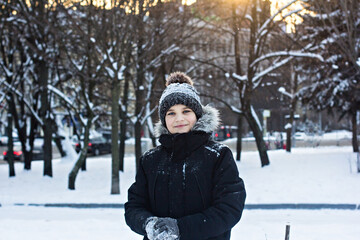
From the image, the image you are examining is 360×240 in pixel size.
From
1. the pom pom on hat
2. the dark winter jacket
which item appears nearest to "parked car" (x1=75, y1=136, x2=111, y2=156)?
the pom pom on hat

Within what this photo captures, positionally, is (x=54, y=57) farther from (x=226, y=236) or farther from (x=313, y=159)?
(x=226, y=236)

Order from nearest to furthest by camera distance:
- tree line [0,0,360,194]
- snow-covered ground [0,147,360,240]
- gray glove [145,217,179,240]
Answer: gray glove [145,217,179,240]
snow-covered ground [0,147,360,240]
tree line [0,0,360,194]

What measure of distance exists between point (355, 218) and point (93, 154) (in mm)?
21250

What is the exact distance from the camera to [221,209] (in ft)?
6.45

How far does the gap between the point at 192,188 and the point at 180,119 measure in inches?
16.1

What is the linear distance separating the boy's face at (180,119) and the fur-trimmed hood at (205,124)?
0.04 meters

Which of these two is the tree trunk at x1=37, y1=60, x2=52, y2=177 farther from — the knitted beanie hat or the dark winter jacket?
the dark winter jacket

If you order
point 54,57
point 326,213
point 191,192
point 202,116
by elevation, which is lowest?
point 326,213

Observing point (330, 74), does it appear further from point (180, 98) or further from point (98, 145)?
point (98, 145)

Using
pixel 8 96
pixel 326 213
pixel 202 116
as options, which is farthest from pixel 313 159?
pixel 202 116

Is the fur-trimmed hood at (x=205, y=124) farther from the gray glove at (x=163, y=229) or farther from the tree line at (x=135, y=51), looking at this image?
the tree line at (x=135, y=51)

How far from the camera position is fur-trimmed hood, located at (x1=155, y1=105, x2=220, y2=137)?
2209 mm

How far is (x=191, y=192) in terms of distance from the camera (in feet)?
6.74

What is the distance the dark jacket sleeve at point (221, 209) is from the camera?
1918 mm
